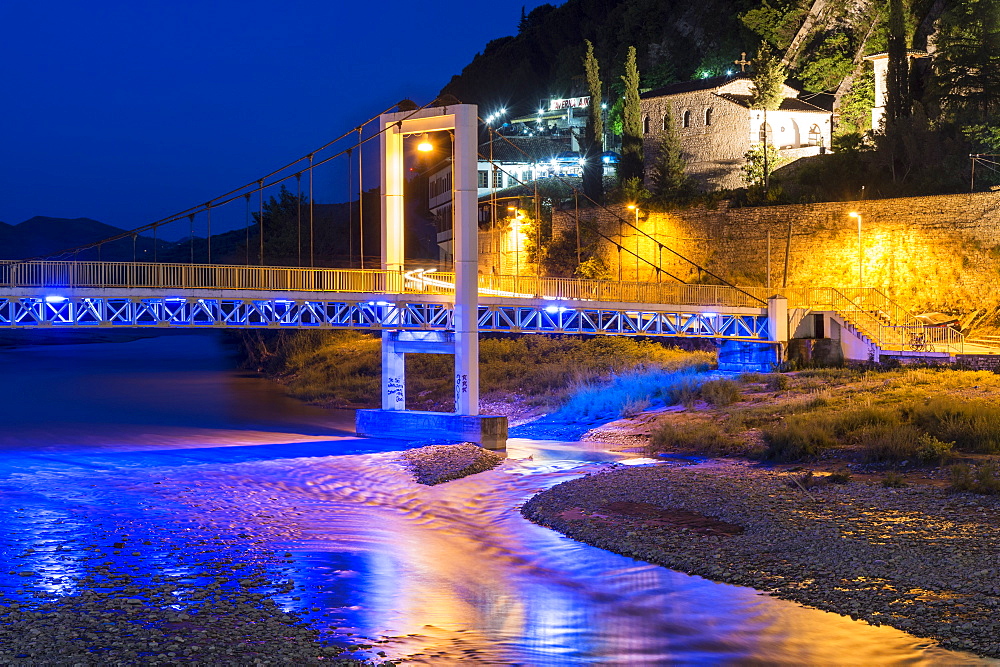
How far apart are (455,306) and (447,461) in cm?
561

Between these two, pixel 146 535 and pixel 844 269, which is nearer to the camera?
pixel 146 535

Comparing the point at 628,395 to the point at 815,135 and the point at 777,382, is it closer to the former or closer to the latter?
the point at 777,382

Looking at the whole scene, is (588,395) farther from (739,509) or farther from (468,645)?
(468,645)

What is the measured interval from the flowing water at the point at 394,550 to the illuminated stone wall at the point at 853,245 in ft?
65.5

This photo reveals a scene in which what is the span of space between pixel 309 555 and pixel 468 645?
189 inches

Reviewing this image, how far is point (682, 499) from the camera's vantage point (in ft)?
58.8

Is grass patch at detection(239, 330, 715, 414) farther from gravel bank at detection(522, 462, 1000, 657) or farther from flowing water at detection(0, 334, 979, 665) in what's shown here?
gravel bank at detection(522, 462, 1000, 657)

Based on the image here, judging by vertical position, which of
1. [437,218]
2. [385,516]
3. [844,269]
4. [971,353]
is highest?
[437,218]

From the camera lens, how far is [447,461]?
23734mm

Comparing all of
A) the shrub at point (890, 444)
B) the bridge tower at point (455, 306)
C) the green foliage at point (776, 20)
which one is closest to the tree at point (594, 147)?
the green foliage at point (776, 20)

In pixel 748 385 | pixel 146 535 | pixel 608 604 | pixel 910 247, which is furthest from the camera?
pixel 910 247

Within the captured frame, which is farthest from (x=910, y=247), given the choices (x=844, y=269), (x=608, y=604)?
(x=608, y=604)

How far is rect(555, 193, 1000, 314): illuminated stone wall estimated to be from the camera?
127 ft

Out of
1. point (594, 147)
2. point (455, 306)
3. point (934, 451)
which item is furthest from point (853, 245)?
point (934, 451)
